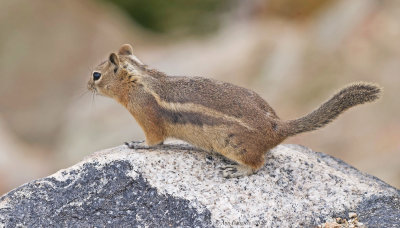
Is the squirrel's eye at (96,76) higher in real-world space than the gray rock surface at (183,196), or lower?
higher

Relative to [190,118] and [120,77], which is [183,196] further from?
[120,77]

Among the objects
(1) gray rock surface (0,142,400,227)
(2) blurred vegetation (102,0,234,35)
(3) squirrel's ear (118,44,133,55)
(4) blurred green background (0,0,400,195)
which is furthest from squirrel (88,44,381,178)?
(2) blurred vegetation (102,0,234,35)

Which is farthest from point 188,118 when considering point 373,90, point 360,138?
point 360,138

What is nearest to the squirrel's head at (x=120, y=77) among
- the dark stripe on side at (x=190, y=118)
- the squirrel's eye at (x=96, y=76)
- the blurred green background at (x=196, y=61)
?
the squirrel's eye at (x=96, y=76)

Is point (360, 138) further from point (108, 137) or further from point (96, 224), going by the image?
point (96, 224)

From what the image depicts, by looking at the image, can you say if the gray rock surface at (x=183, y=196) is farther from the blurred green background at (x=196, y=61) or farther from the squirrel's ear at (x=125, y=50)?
the blurred green background at (x=196, y=61)
